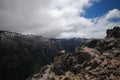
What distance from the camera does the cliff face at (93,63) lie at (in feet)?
394

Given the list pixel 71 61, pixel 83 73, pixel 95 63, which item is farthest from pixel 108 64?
pixel 71 61

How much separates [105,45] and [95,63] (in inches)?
1690

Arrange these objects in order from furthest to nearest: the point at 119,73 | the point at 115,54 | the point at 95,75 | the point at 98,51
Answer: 1. the point at 98,51
2. the point at 115,54
3. the point at 95,75
4. the point at 119,73

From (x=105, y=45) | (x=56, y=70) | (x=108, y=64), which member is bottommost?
(x=56, y=70)

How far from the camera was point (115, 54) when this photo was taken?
141250mm

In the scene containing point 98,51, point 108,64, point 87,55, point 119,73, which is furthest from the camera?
point 98,51

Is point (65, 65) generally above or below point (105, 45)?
below

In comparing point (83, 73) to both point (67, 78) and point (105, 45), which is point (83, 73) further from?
point (105, 45)

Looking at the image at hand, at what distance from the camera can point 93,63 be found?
137500 mm

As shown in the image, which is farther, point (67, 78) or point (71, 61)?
point (71, 61)

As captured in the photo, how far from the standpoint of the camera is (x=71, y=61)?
579 feet

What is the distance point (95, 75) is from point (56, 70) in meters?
69.6

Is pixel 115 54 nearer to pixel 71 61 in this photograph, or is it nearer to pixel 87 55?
pixel 87 55

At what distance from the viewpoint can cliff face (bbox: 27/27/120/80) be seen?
394ft
